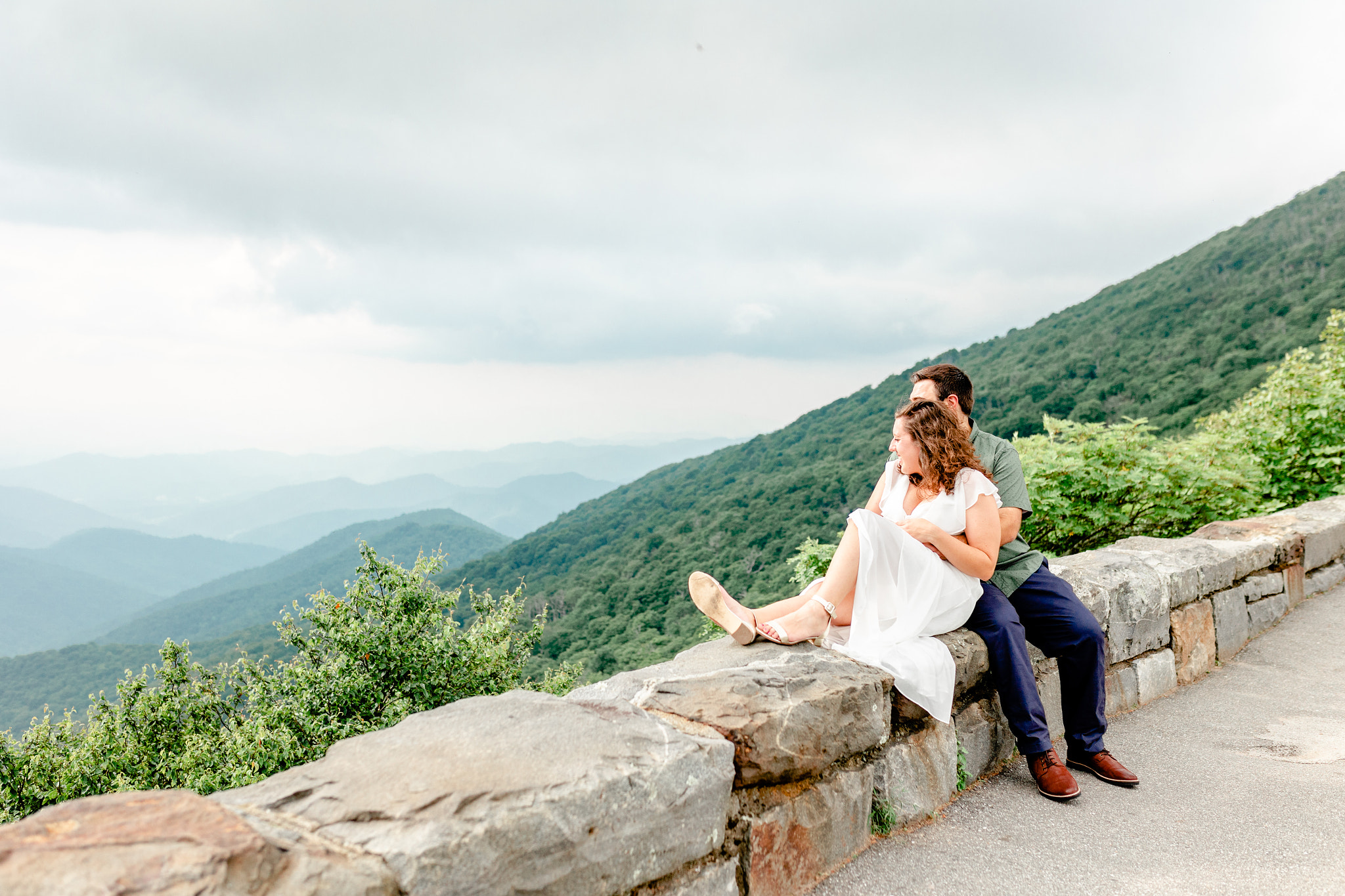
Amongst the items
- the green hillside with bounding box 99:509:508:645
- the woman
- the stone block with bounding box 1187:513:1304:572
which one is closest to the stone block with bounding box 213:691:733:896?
the woman

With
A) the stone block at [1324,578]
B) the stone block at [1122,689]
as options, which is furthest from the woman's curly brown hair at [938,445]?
the stone block at [1324,578]

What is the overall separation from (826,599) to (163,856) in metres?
2.17

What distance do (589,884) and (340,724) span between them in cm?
1208

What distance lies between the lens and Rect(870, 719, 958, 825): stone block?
2.41 meters

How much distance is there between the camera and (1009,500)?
3133 millimetres

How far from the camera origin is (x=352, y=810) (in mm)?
1444

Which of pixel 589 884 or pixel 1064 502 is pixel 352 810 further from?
pixel 1064 502

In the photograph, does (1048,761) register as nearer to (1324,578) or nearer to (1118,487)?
(1118,487)

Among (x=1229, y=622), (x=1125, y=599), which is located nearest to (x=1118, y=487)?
(x=1229, y=622)

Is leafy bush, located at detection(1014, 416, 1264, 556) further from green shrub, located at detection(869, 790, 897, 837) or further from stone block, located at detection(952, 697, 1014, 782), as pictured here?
green shrub, located at detection(869, 790, 897, 837)

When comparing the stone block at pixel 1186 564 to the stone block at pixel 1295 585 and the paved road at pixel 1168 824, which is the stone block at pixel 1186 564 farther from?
the stone block at pixel 1295 585

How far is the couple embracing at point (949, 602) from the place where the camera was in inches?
104

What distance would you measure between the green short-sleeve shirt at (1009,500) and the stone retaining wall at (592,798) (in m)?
0.43

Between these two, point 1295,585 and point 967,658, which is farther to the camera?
point 1295,585
